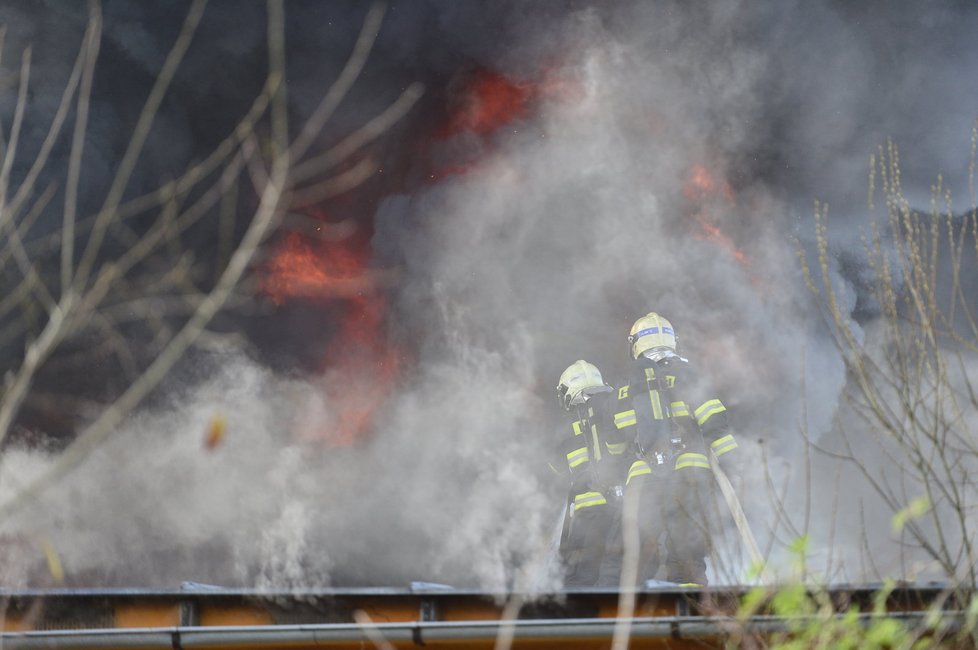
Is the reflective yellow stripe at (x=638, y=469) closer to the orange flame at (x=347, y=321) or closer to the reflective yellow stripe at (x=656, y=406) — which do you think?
the reflective yellow stripe at (x=656, y=406)

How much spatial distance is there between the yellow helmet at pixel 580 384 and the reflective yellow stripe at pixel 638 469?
1069 mm

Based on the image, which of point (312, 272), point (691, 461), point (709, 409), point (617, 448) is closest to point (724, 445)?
point (709, 409)

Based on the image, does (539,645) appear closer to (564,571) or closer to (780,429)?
(564,571)

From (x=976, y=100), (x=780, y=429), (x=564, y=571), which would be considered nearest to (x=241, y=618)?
(x=564, y=571)

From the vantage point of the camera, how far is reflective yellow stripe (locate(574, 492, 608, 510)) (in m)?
7.40

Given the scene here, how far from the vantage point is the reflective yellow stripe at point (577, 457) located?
7691 mm

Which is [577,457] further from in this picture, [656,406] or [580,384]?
[656,406]

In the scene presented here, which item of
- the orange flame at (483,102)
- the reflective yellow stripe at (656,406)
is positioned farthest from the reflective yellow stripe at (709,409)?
the orange flame at (483,102)

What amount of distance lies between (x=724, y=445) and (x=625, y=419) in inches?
28.8

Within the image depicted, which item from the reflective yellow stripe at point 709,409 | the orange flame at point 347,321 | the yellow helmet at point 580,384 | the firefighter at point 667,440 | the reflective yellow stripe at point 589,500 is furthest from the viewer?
the orange flame at point 347,321

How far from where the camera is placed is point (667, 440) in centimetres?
713

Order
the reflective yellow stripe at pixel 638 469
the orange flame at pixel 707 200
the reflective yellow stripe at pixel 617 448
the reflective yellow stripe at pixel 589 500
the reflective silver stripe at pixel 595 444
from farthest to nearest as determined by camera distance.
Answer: the orange flame at pixel 707 200
the reflective silver stripe at pixel 595 444
the reflective yellow stripe at pixel 617 448
the reflective yellow stripe at pixel 589 500
the reflective yellow stripe at pixel 638 469

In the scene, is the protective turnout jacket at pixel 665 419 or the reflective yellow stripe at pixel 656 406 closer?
the protective turnout jacket at pixel 665 419

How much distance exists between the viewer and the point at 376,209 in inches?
449
